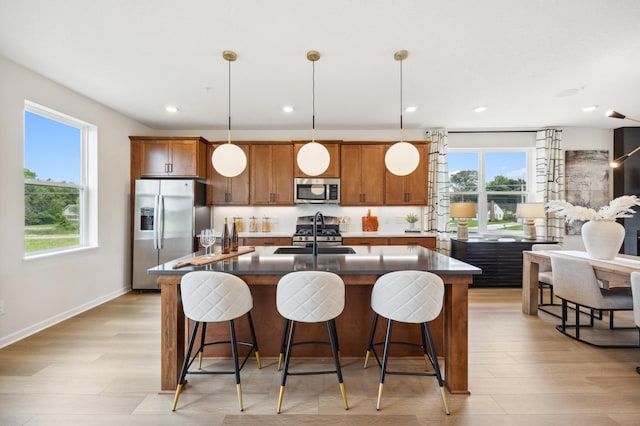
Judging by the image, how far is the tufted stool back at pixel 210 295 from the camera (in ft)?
6.46

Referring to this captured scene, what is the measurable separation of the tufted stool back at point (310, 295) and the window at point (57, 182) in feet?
9.94

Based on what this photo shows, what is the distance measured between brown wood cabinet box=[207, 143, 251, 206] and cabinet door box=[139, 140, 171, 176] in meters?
0.67

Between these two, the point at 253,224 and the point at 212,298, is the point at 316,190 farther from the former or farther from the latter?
the point at 212,298

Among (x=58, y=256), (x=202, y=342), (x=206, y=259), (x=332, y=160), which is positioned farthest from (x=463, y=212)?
(x=58, y=256)

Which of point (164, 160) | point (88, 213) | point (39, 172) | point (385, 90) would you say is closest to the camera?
point (39, 172)

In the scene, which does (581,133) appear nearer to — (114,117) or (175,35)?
(175,35)

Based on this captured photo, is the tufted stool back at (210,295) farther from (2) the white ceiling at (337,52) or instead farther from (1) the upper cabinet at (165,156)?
(1) the upper cabinet at (165,156)

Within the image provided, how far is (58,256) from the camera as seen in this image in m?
3.53

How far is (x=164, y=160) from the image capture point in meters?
4.94

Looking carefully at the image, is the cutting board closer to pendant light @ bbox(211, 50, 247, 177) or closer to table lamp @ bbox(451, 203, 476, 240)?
pendant light @ bbox(211, 50, 247, 177)

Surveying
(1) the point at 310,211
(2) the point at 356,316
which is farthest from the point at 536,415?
(1) the point at 310,211

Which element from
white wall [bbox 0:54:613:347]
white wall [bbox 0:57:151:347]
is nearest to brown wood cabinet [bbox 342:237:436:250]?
white wall [bbox 0:54:613:347]

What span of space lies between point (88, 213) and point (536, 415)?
5.01 meters

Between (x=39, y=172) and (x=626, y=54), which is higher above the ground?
(x=626, y=54)
